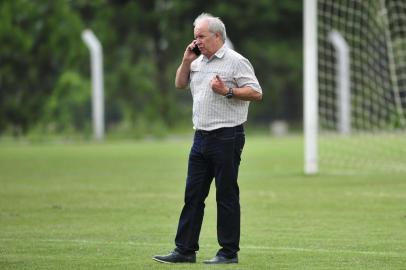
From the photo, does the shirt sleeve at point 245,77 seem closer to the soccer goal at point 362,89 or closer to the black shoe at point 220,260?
the black shoe at point 220,260

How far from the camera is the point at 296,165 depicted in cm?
2211

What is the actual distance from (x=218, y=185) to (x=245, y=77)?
874 mm

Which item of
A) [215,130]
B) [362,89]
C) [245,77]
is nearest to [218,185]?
[215,130]

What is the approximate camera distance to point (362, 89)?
1449 inches

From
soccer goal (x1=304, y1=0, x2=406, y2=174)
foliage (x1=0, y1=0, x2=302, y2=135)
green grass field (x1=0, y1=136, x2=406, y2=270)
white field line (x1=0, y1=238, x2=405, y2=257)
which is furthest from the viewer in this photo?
foliage (x1=0, y1=0, x2=302, y2=135)

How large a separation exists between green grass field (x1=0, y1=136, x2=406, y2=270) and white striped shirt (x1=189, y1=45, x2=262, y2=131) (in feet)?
3.75

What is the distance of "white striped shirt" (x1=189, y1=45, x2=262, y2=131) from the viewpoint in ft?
29.7

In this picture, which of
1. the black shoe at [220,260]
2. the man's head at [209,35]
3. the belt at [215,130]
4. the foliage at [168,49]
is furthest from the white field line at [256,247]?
the foliage at [168,49]

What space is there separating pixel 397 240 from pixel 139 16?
4018 cm

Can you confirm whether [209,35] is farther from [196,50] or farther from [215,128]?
[215,128]

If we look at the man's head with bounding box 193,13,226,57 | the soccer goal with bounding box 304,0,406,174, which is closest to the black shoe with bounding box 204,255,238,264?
the man's head with bounding box 193,13,226,57

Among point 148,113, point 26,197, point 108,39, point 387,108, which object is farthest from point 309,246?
point 108,39

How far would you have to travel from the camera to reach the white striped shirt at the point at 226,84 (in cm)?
905

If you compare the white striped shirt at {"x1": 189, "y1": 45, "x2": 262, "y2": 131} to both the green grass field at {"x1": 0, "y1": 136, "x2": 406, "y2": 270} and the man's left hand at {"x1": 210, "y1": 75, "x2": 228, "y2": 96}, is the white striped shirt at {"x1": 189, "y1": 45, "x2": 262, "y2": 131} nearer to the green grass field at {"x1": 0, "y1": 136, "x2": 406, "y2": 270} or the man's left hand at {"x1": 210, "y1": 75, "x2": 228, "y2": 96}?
the man's left hand at {"x1": 210, "y1": 75, "x2": 228, "y2": 96}
